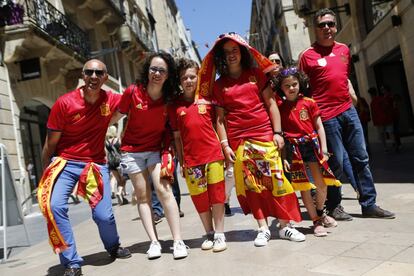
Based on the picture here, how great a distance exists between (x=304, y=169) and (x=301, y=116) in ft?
1.65

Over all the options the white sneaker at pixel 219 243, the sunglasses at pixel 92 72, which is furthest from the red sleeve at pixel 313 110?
the sunglasses at pixel 92 72

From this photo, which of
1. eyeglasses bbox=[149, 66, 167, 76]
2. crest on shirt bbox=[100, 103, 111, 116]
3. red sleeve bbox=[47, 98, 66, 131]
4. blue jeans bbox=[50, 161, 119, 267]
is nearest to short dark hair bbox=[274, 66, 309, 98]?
eyeglasses bbox=[149, 66, 167, 76]

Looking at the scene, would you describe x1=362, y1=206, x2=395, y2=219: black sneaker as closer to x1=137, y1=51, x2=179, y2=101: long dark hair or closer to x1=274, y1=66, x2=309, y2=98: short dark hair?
x1=274, y1=66, x2=309, y2=98: short dark hair

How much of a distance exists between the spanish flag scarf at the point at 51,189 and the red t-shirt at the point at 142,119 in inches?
15.4

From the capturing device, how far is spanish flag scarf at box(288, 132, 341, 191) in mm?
4465

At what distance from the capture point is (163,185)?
173 inches

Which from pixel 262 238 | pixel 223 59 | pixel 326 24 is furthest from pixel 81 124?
pixel 326 24

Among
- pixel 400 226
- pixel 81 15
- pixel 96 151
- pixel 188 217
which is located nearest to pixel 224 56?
pixel 96 151

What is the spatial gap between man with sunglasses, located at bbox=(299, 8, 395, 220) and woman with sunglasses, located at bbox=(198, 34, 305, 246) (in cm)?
73

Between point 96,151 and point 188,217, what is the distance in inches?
102

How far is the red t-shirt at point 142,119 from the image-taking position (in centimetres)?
438

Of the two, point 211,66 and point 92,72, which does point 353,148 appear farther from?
point 92,72

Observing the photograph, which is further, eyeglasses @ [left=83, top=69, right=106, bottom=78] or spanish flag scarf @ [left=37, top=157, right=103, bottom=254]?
eyeglasses @ [left=83, top=69, right=106, bottom=78]

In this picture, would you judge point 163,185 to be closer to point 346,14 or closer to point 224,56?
point 224,56
